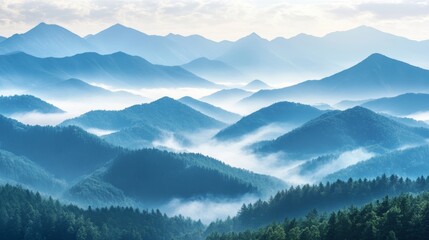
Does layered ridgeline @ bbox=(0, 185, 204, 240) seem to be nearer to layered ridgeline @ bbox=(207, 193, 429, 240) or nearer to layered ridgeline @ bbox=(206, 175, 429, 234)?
layered ridgeline @ bbox=(206, 175, 429, 234)

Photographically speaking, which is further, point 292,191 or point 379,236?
point 292,191

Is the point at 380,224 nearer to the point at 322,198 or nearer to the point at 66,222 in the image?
the point at 322,198

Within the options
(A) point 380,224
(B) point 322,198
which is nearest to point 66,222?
(B) point 322,198

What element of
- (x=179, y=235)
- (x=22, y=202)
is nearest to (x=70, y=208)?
(x=22, y=202)

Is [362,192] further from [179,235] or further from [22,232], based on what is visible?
[22,232]

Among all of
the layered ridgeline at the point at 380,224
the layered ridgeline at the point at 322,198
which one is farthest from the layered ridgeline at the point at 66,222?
the layered ridgeline at the point at 380,224

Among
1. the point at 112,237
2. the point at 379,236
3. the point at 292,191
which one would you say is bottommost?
the point at 379,236
